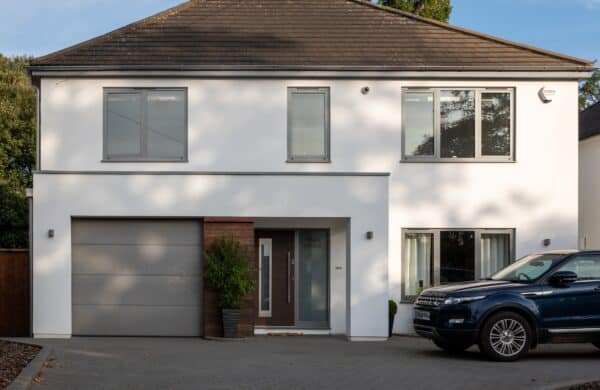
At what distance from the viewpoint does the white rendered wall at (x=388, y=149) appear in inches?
741

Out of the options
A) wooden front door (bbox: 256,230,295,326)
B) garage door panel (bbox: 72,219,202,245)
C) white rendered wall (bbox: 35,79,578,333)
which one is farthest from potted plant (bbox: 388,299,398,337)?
garage door panel (bbox: 72,219,202,245)

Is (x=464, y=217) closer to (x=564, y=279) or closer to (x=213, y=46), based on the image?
(x=564, y=279)

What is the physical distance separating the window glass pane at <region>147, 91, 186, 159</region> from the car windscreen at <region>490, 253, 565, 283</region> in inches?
277

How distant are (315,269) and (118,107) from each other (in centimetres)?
535

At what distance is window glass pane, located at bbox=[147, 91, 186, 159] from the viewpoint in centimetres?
1884

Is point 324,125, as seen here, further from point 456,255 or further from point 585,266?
point 585,266

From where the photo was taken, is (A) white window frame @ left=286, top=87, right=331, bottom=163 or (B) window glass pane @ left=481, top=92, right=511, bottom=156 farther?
(B) window glass pane @ left=481, top=92, right=511, bottom=156

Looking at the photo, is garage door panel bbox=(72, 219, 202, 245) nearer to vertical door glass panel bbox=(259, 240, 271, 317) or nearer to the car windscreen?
vertical door glass panel bbox=(259, 240, 271, 317)

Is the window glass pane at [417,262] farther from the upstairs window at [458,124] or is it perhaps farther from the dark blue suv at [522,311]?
the dark blue suv at [522,311]

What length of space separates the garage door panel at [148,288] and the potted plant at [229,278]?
1.88 feet

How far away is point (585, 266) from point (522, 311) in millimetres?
1491

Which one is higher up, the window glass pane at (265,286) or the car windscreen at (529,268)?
the car windscreen at (529,268)

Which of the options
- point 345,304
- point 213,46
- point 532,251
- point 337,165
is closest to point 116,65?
point 213,46

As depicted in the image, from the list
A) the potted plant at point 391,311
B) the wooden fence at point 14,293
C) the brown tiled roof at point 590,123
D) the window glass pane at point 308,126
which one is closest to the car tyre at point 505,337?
the potted plant at point 391,311
